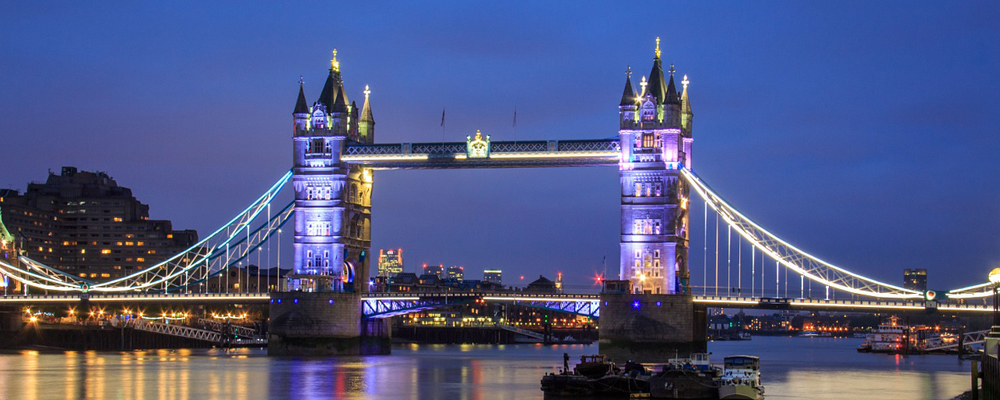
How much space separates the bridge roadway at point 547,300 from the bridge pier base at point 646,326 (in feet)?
11.1

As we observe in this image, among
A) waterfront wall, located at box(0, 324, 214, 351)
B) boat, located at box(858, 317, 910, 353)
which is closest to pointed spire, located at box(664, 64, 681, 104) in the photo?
boat, located at box(858, 317, 910, 353)

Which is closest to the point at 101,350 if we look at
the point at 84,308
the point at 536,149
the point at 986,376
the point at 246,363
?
the point at 84,308

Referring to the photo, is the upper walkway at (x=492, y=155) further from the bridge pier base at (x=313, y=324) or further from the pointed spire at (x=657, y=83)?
the bridge pier base at (x=313, y=324)

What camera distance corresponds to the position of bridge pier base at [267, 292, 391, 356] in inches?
4247

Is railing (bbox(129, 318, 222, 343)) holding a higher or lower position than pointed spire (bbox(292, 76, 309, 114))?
lower

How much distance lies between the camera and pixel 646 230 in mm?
103750

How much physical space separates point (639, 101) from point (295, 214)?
94.4ft

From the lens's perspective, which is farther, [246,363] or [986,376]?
[246,363]

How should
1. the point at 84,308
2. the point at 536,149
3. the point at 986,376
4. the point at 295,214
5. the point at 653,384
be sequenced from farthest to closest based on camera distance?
the point at 84,308 < the point at 295,214 < the point at 536,149 < the point at 653,384 < the point at 986,376

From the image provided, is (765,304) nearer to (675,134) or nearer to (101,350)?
(675,134)

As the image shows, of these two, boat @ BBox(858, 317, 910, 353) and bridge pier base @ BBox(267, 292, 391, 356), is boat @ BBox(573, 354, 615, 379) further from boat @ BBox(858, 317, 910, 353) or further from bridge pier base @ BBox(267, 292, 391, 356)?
boat @ BBox(858, 317, 910, 353)

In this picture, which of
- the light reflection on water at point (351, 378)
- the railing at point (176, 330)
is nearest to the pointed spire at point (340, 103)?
the light reflection on water at point (351, 378)

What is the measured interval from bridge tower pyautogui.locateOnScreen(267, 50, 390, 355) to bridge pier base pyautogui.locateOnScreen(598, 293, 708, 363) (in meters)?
20.9

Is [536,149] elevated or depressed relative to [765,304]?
elevated
